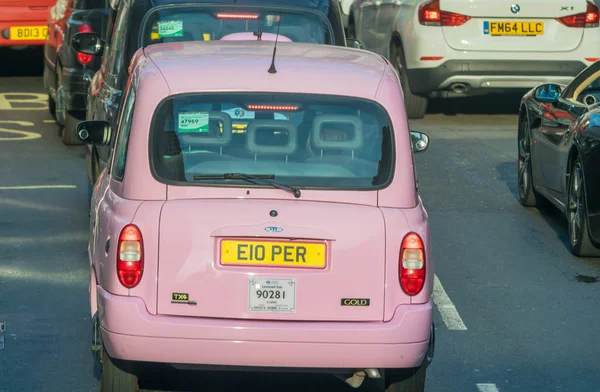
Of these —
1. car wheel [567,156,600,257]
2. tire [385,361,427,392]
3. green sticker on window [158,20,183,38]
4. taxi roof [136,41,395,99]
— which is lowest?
car wheel [567,156,600,257]

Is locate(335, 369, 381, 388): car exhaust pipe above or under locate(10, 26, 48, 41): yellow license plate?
above

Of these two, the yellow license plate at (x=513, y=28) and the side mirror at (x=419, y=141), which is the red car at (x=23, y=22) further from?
the side mirror at (x=419, y=141)

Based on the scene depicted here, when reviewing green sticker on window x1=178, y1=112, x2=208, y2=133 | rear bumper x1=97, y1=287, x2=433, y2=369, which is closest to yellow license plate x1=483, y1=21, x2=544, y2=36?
green sticker on window x1=178, y1=112, x2=208, y2=133

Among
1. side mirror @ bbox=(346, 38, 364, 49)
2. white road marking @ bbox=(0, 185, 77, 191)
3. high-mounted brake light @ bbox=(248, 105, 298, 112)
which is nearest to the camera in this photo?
high-mounted brake light @ bbox=(248, 105, 298, 112)

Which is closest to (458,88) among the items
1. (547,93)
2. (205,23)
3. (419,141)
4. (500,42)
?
(500,42)

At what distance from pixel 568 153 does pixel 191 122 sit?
15.9ft

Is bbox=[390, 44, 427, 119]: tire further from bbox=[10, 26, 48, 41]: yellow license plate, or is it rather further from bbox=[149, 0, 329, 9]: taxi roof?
bbox=[149, 0, 329, 9]: taxi roof

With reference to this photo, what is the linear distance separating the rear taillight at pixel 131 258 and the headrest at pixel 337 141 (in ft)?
3.04

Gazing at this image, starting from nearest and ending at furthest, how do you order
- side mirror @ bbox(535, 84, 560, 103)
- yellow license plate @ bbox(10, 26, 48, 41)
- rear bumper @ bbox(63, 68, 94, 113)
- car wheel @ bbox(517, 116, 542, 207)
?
1. side mirror @ bbox(535, 84, 560, 103)
2. car wheel @ bbox(517, 116, 542, 207)
3. rear bumper @ bbox(63, 68, 94, 113)
4. yellow license plate @ bbox(10, 26, 48, 41)

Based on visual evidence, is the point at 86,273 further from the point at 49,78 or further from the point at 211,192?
the point at 49,78

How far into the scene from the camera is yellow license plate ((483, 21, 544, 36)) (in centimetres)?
1631

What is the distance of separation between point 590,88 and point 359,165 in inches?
212

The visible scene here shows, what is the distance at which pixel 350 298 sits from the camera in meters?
6.29

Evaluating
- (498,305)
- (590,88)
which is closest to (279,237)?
(498,305)
